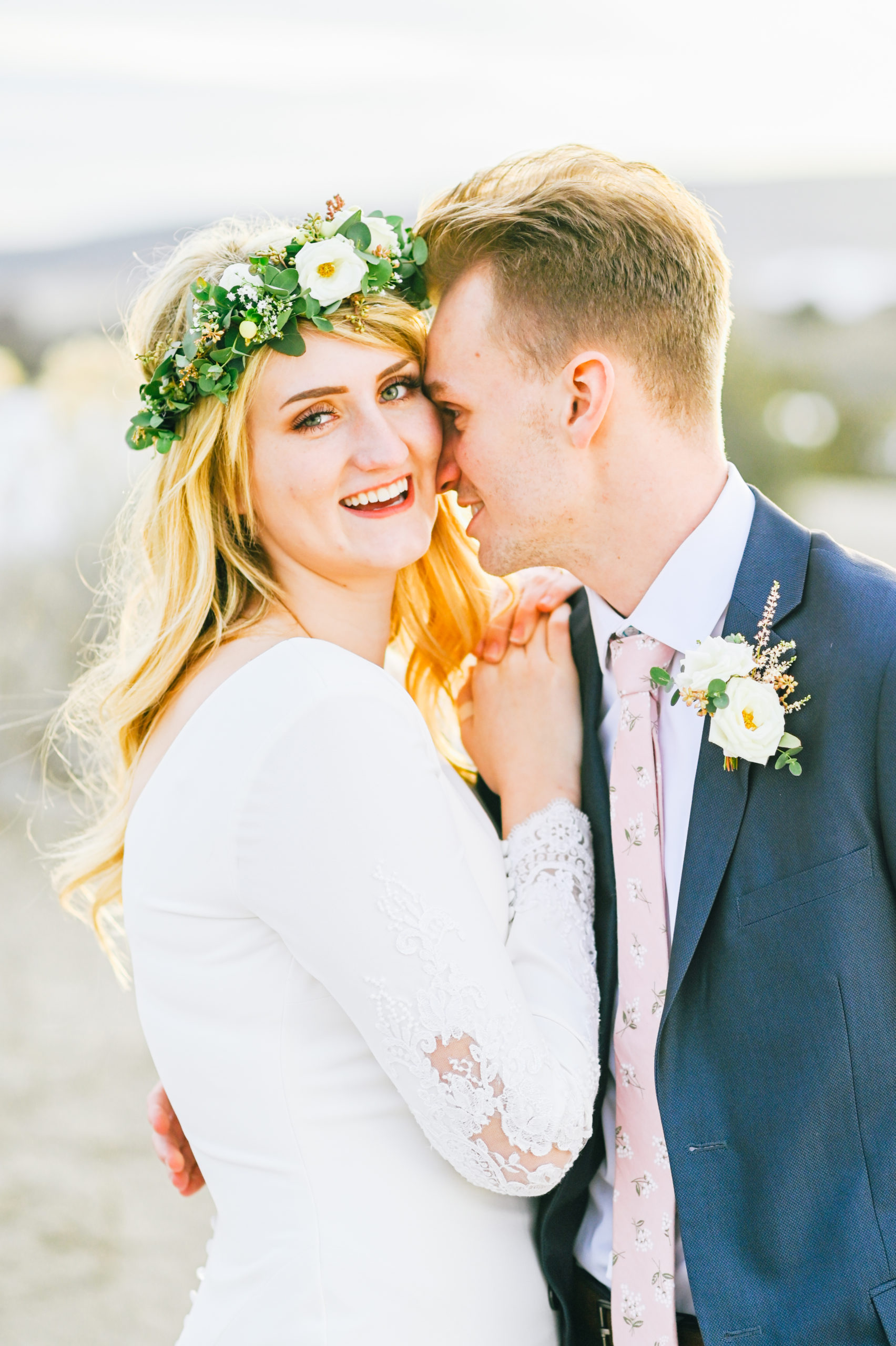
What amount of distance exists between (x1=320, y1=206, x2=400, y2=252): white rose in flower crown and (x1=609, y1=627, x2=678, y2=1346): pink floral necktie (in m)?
0.95

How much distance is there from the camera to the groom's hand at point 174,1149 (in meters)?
2.58

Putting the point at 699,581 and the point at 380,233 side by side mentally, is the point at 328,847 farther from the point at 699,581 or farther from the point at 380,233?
the point at 380,233

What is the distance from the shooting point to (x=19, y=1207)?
544 cm

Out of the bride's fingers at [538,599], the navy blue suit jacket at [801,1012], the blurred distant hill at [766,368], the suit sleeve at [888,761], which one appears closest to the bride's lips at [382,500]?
the bride's fingers at [538,599]

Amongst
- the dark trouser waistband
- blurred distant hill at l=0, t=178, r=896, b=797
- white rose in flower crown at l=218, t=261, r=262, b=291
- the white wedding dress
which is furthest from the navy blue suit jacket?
blurred distant hill at l=0, t=178, r=896, b=797

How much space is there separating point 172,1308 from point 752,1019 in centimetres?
402

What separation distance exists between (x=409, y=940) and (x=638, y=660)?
2.42ft

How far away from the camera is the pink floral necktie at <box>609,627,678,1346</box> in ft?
6.62

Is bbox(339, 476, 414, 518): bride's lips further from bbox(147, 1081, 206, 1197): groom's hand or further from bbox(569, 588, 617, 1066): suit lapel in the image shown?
bbox(147, 1081, 206, 1197): groom's hand

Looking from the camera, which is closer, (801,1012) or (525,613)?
(801,1012)

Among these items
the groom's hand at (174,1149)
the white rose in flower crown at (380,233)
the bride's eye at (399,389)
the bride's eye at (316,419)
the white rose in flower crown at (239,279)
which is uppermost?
the white rose in flower crown at (380,233)

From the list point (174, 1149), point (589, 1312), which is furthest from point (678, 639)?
point (174, 1149)

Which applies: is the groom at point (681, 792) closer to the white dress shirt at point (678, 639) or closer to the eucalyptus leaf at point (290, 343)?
the white dress shirt at point (678, 639)

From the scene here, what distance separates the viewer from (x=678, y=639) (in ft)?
7.05
